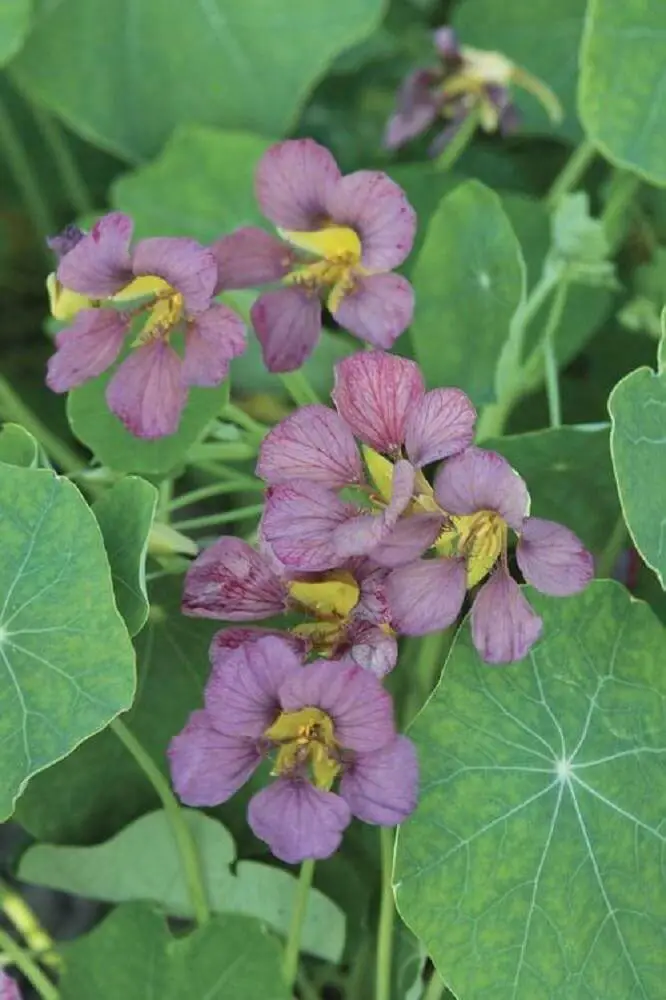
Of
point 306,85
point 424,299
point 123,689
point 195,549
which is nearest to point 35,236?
point 306,85

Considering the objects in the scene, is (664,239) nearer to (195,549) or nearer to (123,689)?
(195,549)

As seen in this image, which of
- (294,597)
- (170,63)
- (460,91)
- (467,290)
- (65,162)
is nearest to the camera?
(294,597)

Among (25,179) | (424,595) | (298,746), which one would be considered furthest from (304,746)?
(25,179)

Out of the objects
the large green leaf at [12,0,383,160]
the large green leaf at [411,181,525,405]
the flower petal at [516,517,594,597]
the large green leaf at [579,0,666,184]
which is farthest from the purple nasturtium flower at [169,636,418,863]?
the large green leaf at [12,0,383,160]

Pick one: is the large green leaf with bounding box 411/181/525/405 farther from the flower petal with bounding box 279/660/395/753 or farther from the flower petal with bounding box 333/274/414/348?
the flower petal with bounding box 279/660/395/753

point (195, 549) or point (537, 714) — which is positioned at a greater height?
point (195, 549)

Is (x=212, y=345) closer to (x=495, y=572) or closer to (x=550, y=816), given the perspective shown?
(x=495, y=572)

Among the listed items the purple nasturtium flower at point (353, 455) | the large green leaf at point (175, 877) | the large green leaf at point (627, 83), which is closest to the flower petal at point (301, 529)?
the purple nasturtium flower at point (353, 455)
